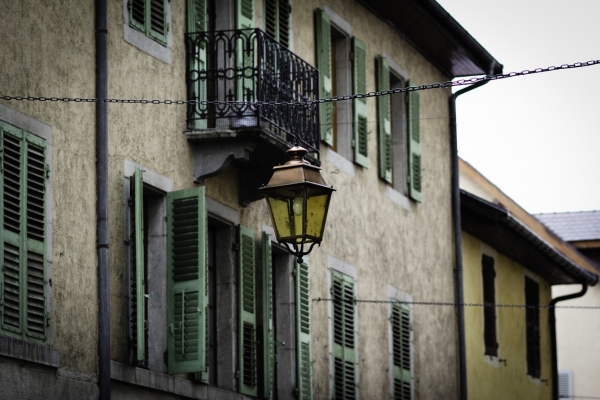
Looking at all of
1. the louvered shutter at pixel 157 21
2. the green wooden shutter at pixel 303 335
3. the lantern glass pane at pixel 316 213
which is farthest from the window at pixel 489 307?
the lantern glass pane at pixel 316 213

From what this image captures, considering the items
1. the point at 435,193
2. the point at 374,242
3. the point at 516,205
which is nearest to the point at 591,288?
the point at 516,205

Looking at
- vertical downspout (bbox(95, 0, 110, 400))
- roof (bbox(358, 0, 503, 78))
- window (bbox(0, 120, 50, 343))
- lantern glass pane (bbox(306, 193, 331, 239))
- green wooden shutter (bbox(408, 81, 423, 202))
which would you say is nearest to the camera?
lantern glass pane (bbox(306, 193, 331, 239))

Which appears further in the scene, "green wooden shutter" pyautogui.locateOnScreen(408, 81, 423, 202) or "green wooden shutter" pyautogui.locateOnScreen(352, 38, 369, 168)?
"green wooden shutter" pyautogui.locateOnScreen(408, 81, 423, 202)

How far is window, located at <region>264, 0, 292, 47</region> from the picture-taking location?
19234mm

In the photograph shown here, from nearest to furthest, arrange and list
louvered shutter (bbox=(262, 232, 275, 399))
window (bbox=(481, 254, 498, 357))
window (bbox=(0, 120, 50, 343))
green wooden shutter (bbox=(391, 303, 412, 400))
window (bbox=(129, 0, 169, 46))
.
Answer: window (bbox=(0, 120, 50, 343)) → window (bbox=(129, 0, 169, 46)) → louvered shutter (bbox=(262, 232, 275, 399)) → green wooden shutter (bbox=(391, 303, 412, 400)) → window (bbox=(481, 254, 498, 357))

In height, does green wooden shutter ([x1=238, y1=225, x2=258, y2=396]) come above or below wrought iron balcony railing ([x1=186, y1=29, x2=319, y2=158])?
below

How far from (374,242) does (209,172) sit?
5.05 metres

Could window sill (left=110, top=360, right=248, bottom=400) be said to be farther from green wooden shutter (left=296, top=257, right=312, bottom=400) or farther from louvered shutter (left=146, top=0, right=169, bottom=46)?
louvered shutter (left=146, top=0, right=169, bottom=46)

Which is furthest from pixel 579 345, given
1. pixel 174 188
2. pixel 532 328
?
pixel 174 188

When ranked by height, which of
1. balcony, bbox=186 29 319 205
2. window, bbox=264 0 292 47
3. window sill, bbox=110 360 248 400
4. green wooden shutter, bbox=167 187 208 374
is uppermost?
window, bbox=264 0 292 47

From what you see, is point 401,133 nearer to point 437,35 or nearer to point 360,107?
point 437,35

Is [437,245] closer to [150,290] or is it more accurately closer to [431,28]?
[431,28]

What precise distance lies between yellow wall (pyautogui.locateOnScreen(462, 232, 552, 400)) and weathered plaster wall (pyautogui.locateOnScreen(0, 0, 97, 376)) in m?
11.3

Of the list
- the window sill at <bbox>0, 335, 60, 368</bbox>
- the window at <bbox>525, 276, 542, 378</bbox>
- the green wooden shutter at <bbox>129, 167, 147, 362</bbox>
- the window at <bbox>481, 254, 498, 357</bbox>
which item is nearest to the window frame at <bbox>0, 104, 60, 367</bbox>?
the window sill at <bbox>0, 335, 60, 368</bbox>
